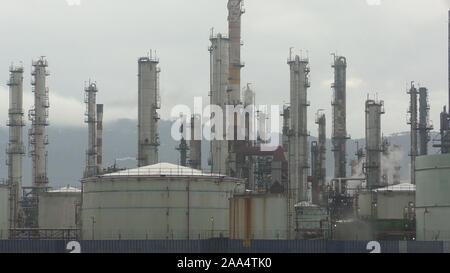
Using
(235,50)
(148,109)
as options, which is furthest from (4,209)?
(235,50)

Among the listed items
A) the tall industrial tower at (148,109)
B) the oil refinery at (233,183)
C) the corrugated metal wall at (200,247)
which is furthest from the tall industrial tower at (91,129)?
the corrugated metal wall at (200,247)

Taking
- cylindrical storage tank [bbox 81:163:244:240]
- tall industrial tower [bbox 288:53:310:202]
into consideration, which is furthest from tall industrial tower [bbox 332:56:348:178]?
cylindrical storage tank [bbox 81:163:244:240]

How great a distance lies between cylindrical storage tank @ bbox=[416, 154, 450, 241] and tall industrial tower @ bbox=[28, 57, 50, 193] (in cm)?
4368

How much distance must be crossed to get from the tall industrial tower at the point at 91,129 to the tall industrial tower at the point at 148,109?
12692 millimetres

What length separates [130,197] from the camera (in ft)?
193

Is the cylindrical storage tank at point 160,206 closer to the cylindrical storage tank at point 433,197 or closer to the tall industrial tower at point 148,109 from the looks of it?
the cylindrical storage tank at point 433,197

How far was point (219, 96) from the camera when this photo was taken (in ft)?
261

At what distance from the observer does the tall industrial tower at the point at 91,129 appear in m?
96.7

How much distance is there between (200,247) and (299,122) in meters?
41.7

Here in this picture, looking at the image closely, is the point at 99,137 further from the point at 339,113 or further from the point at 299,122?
the point at 339,113

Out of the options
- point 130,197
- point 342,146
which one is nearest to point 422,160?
point 130,197
